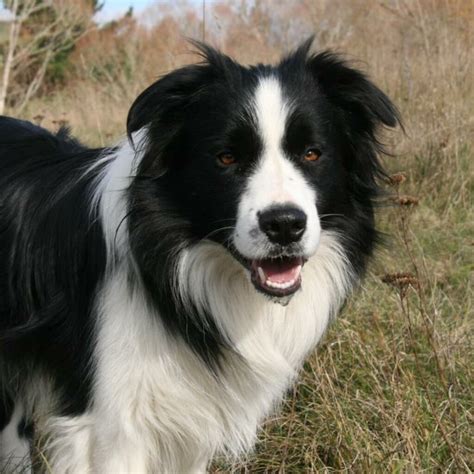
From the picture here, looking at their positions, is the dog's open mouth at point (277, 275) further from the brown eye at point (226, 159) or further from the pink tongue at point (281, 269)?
the brown eye at point (226, 159)

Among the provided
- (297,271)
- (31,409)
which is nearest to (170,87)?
(297,271)

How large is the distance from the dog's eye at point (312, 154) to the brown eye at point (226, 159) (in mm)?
239

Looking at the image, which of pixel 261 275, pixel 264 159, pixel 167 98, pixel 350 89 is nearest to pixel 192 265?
pixel 261 275

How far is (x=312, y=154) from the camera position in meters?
2.41

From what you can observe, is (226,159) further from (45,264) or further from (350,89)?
(45,264)

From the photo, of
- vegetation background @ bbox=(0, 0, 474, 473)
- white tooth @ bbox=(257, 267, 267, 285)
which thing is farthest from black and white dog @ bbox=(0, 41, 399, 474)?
vegetation background @ bbox=(0, 0, 474, 473)

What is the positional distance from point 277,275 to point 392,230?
292 cm

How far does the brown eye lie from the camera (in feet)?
7.72

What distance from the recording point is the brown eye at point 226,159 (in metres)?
2.35

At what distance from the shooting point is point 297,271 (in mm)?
2334

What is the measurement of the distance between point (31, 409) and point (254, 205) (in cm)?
154

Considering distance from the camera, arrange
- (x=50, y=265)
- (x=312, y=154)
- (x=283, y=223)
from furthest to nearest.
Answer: (x=50, y=265), (x=312, y=154), (x=283, y=223)

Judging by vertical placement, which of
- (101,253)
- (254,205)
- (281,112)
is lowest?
(101,253)

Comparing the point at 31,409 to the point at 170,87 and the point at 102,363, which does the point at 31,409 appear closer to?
the point at 102,363
